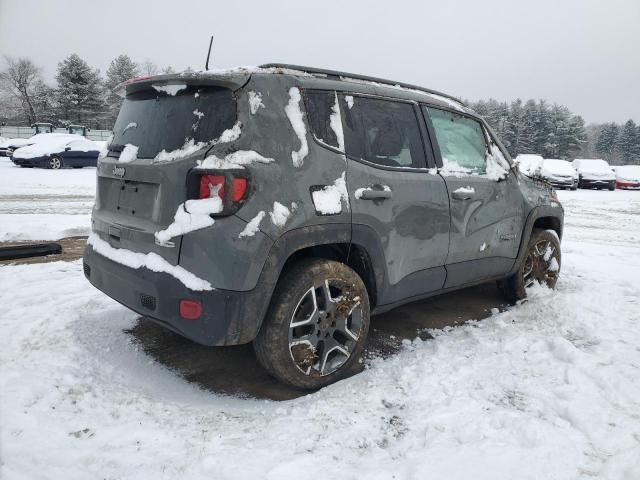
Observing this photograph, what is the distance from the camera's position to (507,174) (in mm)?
4191

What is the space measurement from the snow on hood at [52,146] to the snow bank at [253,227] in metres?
19.0

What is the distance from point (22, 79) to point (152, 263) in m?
81.2

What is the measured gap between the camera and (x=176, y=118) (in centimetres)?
265

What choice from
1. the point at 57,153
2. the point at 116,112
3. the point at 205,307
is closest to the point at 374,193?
the point at 205,307

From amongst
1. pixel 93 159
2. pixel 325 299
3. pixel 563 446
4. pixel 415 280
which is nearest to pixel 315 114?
pixel 325 299

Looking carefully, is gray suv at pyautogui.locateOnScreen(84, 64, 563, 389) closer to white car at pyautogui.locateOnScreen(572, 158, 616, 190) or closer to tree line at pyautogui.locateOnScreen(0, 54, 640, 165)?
white car at pyautogui.locateOnScreen(572, 158, 616, 190)

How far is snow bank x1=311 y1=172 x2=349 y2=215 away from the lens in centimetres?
268

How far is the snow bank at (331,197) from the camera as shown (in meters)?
2.68

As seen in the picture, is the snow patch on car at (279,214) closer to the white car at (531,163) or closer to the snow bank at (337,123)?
the snow bank at (337,123)

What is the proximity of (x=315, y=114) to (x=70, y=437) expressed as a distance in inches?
86.2

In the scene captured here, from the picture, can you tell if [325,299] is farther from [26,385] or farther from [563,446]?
[26,385]

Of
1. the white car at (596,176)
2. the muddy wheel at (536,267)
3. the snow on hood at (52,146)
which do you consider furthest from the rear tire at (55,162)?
the white car at (596,176)

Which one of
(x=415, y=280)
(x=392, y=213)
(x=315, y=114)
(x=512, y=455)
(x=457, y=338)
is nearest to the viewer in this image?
(x=512, y=455)

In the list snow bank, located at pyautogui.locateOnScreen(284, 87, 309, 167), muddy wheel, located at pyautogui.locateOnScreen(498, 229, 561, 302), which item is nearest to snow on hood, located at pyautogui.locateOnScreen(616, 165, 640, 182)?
muddy wheel, located at pyautogui.locateOnScreen(498, 229, 561, 302)
